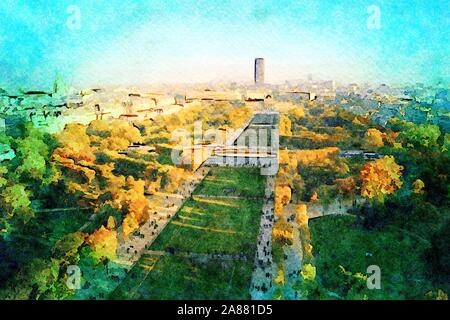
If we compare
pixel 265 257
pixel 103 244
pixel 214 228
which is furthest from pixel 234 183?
pixel 103 244

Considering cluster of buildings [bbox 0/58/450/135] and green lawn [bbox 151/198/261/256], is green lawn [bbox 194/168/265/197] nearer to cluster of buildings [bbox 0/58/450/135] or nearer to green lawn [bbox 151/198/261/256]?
green lawn [bbox 151/198/261/256]

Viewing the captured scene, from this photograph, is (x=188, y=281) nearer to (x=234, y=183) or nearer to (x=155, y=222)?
(x=155, y=222)

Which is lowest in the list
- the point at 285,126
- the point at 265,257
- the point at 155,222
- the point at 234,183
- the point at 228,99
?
the point at 265,257

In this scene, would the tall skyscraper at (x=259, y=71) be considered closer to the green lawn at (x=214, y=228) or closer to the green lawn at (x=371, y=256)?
the green lawn at (x=214, y=228)

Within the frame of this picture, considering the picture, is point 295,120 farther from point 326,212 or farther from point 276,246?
point 276,246

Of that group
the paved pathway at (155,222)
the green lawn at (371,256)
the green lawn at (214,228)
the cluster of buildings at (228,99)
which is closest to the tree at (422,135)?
the cluster of buildings at (228,99)

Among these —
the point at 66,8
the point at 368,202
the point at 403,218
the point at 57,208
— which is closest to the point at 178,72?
the point at 66,8
